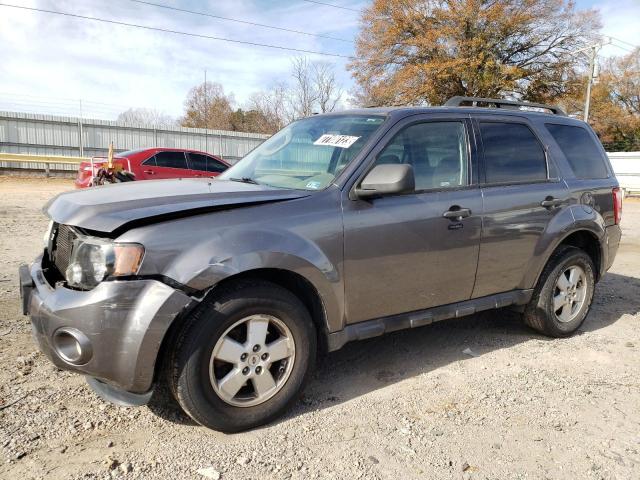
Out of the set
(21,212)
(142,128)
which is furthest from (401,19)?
(21,212)

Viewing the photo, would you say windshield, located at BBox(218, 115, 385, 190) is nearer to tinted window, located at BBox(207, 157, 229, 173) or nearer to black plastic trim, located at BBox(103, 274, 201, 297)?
black plastic trim, located at BBox(103, 274, 201, 297)

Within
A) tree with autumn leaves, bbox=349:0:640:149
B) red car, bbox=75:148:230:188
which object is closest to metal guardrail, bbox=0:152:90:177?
red car, bbox=75:148:230:188

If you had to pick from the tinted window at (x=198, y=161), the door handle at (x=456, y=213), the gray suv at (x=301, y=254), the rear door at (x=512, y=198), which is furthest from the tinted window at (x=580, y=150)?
the tinted window at (x=198, y=161)

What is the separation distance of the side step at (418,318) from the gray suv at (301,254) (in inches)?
0.5

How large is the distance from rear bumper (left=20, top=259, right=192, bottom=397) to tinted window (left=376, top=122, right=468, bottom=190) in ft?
5.45

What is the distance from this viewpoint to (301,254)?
2.97 metres

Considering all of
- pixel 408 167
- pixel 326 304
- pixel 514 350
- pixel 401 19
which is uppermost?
pixel 401 19

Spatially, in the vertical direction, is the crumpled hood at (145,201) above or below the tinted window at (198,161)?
below

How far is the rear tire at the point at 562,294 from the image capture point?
4.44 meters

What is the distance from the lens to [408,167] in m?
3.20

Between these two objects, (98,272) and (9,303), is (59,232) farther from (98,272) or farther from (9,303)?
(9,303)

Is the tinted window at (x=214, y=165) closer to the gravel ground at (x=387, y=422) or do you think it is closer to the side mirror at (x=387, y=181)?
the gravel ground at (x=387, y=422)

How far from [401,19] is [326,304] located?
3012 cm

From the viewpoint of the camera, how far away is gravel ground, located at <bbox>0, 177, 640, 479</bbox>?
8.67 feet
